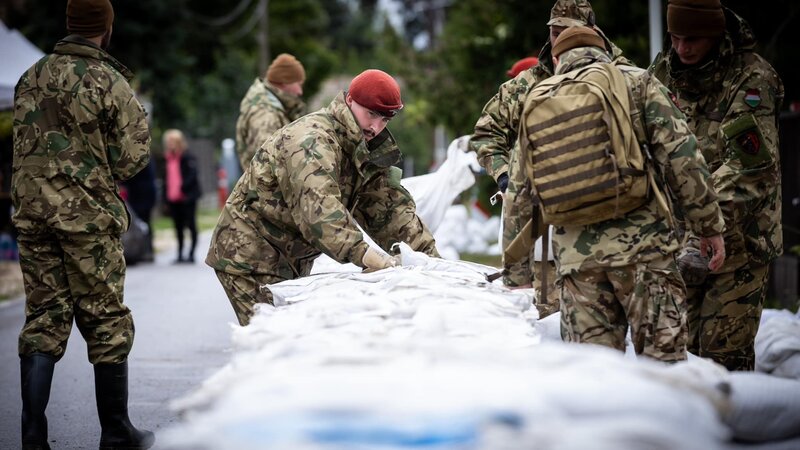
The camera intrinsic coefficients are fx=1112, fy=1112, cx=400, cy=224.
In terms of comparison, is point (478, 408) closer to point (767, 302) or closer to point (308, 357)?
point (308, 357)

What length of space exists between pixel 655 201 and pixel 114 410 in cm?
286

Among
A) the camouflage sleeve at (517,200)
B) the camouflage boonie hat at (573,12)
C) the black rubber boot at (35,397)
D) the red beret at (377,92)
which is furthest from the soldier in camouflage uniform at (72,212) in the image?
the camouflage boonie hat at (573,12)

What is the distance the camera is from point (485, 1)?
1631cm

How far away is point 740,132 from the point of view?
544 centimetres

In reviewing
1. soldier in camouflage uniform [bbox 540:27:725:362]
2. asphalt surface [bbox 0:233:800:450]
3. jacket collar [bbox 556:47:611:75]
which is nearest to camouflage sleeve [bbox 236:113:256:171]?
asphalt surface [bbox 0:233:800:450]

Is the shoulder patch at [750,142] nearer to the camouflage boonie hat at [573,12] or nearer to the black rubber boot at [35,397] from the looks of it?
the camouflage boonie hat at [573,12]

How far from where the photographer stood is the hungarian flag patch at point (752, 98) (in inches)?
214

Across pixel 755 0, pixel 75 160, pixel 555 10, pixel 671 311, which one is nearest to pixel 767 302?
pixel 755 0

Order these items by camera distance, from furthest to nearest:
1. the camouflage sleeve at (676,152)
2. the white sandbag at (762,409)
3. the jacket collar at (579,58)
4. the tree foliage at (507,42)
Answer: the tree foliage at (507,42) < the jacket collar at (579,58) < the camouflage sleeve at (676,152) < the white sandbag at (762,409)

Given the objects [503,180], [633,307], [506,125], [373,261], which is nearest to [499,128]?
[506,125]

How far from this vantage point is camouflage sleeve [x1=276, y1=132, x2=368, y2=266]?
16.3ft

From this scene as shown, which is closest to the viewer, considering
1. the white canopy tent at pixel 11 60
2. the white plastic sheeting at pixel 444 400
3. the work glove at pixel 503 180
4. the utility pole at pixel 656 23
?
the white plastic sheeting at pixel 444 400

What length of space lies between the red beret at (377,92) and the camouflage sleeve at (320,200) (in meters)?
0.29

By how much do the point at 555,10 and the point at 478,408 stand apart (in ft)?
13.2
